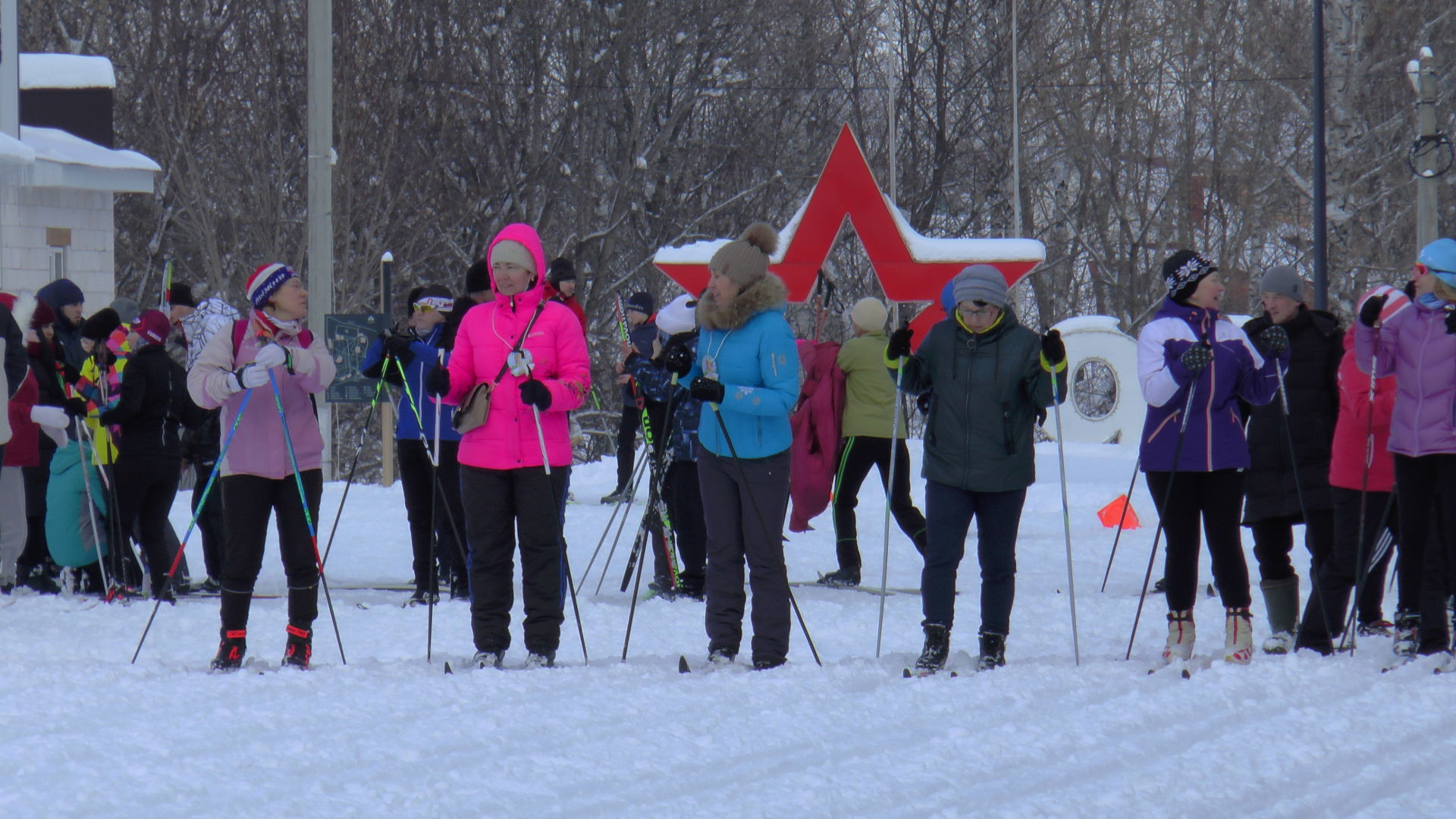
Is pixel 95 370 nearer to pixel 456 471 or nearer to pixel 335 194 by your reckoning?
pixel 456 471

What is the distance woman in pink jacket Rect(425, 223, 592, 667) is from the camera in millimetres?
6094

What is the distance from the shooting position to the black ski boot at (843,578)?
9078mm

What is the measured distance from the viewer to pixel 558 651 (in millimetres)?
6848

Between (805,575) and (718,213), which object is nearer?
(805,575)

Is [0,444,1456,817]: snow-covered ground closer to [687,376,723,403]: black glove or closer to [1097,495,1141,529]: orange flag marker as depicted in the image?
[687,376,723,403]: black glove

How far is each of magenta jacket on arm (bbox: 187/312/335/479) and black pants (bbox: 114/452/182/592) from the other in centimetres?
225

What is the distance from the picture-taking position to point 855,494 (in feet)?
30.0

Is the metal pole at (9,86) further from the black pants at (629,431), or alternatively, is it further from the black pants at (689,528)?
the black pants at (689,528)

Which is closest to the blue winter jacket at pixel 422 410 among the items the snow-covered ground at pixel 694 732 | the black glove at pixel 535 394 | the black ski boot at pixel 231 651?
the snow-covered ground at pixel 694 732

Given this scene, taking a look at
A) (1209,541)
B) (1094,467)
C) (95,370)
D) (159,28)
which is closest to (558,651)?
(1209,541)

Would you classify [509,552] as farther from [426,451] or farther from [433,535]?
[426,451]

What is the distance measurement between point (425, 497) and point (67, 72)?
39.5 feet

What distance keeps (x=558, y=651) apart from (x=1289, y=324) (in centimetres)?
348

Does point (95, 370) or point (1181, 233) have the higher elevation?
point (1181, 233)
